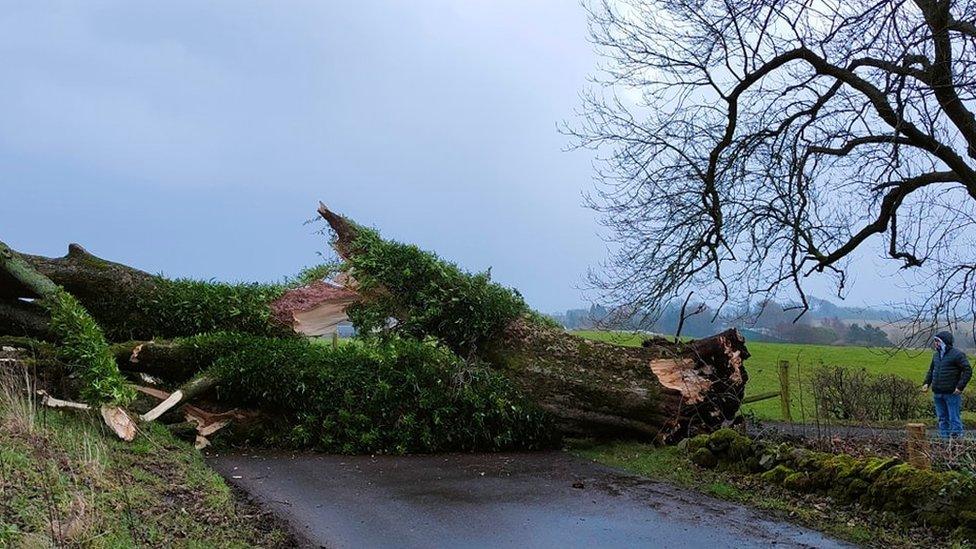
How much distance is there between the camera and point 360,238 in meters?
12.7

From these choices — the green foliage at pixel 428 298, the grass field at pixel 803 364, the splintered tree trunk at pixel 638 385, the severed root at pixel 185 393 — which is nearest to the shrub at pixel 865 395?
the grass field at pixel 803 364

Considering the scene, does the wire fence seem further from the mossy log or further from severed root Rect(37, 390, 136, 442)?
the mossy log

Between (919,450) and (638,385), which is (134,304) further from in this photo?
(919,450)

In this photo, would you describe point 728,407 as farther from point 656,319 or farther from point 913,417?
point 913,417

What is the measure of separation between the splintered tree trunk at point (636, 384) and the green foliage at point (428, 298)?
68cm

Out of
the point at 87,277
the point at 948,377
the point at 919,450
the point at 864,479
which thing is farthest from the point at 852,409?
the point at 87,277

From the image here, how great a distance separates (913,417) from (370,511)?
13849 mm

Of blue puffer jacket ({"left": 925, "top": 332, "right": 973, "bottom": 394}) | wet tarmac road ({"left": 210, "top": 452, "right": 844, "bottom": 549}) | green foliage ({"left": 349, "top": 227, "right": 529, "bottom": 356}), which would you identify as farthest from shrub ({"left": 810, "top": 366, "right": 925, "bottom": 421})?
wet tarmac road ({"left": 210, "top": 452, "right": 844, "bottom": 549})

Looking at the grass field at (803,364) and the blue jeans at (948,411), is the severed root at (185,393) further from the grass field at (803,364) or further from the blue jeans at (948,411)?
the grass field at (803,364)

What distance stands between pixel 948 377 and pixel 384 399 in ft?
27.6

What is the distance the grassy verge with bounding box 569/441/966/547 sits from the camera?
6152mm

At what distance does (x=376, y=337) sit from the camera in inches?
481

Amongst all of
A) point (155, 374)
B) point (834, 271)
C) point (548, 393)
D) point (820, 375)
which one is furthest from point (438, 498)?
point (820, 375)

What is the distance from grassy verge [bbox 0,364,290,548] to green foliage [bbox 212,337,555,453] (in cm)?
191
